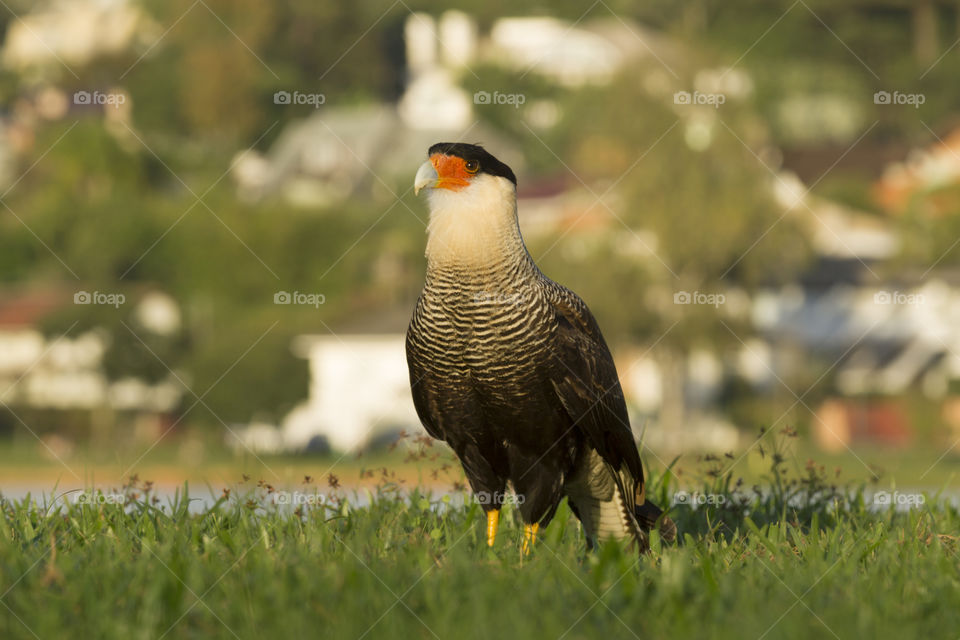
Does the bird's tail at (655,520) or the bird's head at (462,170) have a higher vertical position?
the bird's head at (462,170)

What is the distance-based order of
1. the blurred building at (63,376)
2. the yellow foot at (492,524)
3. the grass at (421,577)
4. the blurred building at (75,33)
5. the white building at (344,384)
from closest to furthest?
the grass at (421,577) < the yellow foot at (492,524) < the white building at (344,384) < the blurred building at (63,376) < the blurred building at (75,33)

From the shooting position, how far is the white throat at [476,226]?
18.6 feet

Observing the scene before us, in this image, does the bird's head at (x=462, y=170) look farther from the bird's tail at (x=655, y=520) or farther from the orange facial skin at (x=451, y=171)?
the bird's tail at (x=655, y=520)

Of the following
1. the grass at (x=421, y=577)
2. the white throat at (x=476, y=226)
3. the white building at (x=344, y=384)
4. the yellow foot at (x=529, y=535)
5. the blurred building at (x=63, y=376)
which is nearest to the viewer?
the grass at (x=421, y=577)

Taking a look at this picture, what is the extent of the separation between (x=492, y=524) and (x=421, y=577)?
1142mm

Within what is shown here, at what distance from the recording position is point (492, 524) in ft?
19.3

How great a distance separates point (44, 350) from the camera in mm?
49344

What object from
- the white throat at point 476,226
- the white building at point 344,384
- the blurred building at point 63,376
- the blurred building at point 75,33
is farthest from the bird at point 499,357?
the blurred building at point 75,33

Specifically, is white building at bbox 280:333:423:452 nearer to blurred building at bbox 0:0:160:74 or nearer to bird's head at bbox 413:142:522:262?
bird's head at bbox 413:142:522:262

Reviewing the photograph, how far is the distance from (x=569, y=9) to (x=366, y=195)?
3200 centimetres

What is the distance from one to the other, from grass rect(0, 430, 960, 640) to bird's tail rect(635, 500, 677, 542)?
0.54 feet

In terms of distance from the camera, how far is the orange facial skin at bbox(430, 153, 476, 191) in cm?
569

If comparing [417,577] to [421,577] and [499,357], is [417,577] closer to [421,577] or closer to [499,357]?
[421,577]

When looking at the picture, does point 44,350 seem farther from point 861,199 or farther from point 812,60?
point 812,60
